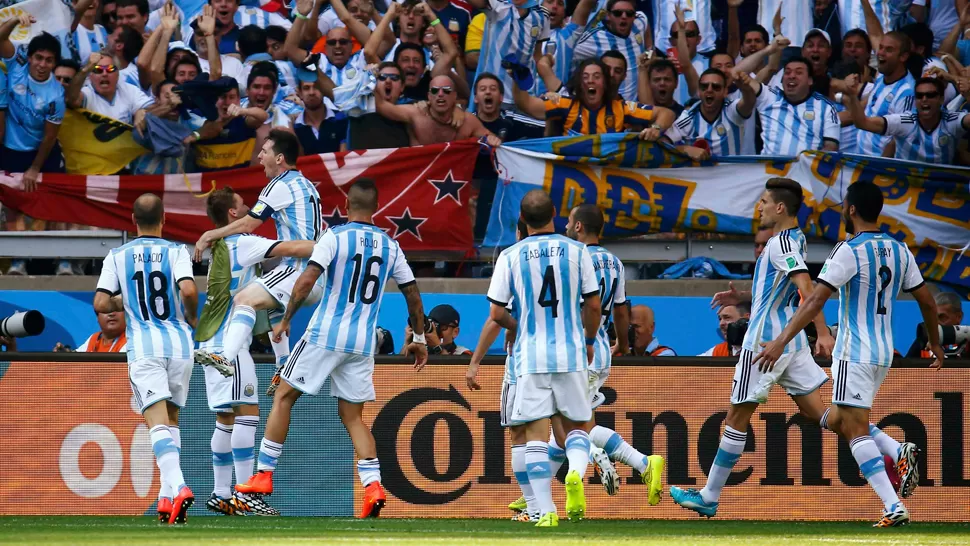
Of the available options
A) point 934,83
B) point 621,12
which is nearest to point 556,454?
point 621,12

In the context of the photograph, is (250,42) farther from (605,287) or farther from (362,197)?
(605,287)

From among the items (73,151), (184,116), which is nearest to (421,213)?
(184,116)

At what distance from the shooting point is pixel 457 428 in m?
9.69

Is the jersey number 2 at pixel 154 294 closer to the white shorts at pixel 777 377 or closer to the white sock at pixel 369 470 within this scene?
the white sock at pixel 369 470

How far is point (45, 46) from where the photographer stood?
12.1m

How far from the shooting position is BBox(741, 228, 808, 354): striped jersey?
27.6 ft

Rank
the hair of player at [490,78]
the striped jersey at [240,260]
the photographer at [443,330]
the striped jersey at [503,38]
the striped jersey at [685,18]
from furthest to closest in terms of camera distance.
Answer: the striped jersey at [685,18]
the striped jersey at [503,38]
the hair of player at [490,78]
the photographer at [443,330]
the striped jersey at [240,260]

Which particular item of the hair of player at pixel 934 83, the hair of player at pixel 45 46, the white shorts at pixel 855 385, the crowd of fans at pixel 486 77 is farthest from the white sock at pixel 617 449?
Result: the hair of player at pixel 45 46

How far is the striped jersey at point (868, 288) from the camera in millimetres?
8203

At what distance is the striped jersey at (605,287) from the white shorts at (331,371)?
1568 millimetres

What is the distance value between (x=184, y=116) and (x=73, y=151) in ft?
3.52

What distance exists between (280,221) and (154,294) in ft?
4.71

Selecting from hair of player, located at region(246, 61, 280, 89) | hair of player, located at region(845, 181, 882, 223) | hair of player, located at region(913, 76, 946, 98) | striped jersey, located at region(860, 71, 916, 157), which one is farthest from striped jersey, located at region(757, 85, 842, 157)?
hair of player, located at region(246, 61, 280, 89)

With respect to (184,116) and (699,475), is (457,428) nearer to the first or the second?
(699,475)
